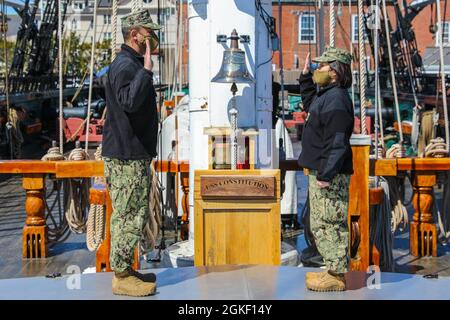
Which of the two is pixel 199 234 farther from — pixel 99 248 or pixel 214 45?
pixel 214 45

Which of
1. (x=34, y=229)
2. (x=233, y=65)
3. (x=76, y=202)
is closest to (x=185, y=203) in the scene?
(x=76, y=202)

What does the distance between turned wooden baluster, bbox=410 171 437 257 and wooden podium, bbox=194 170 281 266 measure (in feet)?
8.15

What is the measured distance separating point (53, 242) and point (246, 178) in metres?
3.04

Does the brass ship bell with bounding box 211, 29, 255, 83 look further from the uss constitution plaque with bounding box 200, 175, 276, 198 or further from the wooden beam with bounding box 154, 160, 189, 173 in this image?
the wooden beam with bounding box 154, 160, 189, 173

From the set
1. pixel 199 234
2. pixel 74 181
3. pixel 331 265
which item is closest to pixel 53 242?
pixel 74 181

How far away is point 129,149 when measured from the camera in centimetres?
465

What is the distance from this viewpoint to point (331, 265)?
16.1ft

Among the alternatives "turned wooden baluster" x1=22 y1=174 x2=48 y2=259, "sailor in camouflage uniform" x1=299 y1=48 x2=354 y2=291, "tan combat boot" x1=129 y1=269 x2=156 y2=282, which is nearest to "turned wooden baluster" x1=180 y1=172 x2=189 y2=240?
"turned wooden baluster" x1=22 y1=174 x2=48 y2=259

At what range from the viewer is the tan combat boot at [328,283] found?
16.0 ft

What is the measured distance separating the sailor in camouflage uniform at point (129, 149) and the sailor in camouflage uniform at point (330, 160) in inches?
37.0

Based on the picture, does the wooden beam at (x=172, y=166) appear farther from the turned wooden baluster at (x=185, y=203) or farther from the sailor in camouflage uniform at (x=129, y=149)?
the sailor in camouflage uniform at (x=129, y=149)

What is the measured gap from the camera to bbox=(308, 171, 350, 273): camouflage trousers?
482 cm
